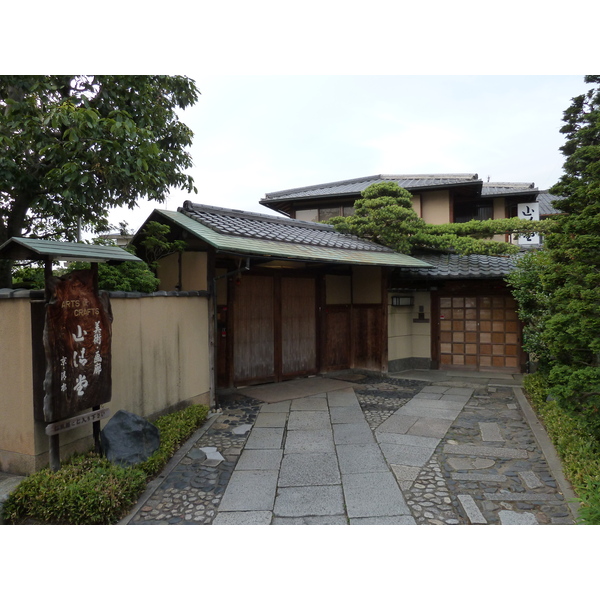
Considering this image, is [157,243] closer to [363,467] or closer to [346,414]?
[346,414]

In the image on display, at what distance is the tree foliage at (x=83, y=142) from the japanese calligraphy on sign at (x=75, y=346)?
7.93ft

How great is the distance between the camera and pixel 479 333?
11.7 m

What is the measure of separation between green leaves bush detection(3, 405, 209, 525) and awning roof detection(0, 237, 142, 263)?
7.70ft

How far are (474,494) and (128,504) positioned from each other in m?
3.76

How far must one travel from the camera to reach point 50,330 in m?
4.25

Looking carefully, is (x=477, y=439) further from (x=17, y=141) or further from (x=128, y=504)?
(x=17, y=141)

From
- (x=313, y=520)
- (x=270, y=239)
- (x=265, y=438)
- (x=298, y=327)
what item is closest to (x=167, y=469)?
(x=265, y=438)

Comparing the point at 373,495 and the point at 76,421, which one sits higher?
the point at 76,421

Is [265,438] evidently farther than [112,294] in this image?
Yes

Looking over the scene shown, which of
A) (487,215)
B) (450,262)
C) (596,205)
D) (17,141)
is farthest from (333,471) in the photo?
(487,215)

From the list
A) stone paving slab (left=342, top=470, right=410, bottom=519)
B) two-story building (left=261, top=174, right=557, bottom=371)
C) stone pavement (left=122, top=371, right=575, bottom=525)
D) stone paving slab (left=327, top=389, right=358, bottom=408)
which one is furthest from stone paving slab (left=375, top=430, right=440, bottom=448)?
two-story building (left=261, top=174, right=557, bottom=371)

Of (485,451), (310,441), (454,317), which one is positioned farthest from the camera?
(454,317)

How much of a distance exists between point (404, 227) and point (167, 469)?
31.7ft

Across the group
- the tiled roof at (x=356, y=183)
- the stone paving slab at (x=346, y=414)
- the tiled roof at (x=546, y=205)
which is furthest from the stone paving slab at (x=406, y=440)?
the tiled roof at (x=546, y=205)
